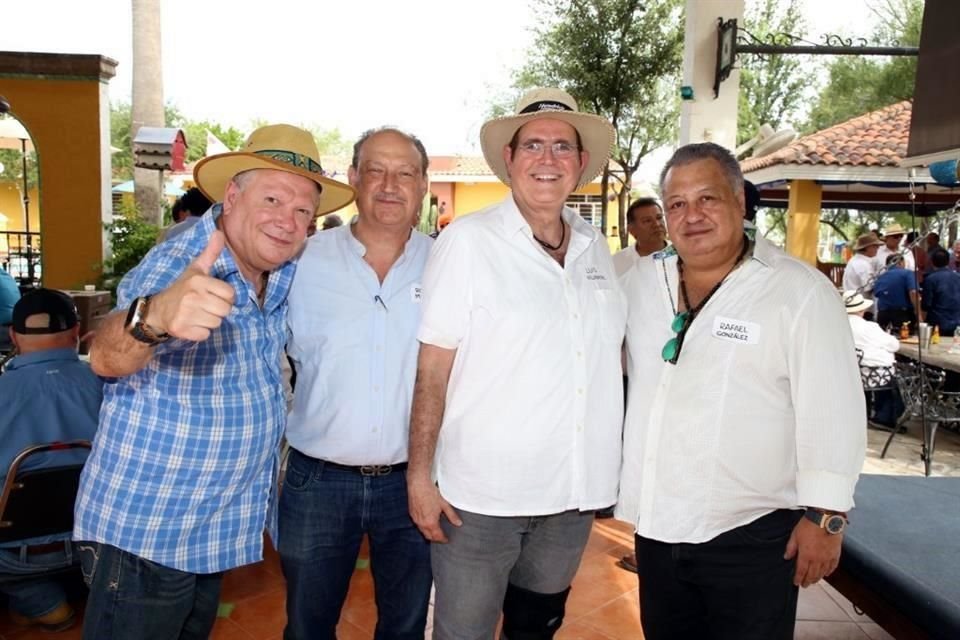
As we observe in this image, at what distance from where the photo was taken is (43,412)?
3.01 m

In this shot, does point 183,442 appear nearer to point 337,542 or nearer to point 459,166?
point 337,542

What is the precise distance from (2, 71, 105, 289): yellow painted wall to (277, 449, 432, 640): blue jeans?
828 cm

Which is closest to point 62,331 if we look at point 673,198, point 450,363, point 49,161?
point 450,363

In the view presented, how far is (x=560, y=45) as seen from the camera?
14.9 metres

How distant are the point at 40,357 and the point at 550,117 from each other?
7.98 feet

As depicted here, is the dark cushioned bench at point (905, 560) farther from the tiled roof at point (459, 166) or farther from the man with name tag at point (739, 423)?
the tiled roof at point (459, 166)

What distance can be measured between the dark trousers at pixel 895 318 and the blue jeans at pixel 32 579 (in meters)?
8.85

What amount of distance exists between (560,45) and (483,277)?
46.7 feet

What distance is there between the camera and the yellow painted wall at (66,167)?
8.91m

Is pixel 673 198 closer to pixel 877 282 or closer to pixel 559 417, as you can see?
pixel 559 417

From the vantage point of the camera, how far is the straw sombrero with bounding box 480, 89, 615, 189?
2.19 meters

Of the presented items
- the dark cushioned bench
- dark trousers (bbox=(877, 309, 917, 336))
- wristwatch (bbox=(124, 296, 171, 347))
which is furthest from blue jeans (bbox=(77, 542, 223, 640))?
dark trousers (bbox=(877, 309, 917, 336))

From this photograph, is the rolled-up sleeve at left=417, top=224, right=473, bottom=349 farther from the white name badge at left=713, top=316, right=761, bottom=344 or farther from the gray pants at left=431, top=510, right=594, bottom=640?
the white name badge at left=713, top=316, right=761, bottom=344

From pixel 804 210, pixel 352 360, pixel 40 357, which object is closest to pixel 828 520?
pixel 352 360
